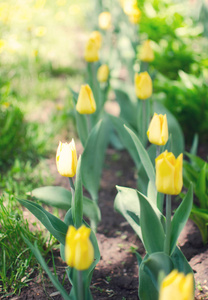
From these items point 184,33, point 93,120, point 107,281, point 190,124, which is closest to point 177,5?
point 184,33

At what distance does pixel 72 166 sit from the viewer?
114 centimetres

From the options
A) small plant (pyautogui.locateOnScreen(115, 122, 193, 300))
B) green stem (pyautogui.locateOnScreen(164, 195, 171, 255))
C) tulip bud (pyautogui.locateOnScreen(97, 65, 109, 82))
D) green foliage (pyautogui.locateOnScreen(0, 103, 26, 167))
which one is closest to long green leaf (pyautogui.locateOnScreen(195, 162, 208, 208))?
small plant (pyautogui.locateOnScreen(115, 122, 193, 300))

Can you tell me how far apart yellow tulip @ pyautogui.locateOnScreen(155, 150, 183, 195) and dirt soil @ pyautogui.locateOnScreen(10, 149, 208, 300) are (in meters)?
0.56

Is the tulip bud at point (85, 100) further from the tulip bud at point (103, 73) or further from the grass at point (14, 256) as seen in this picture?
the tulip bud at point (103, 73)

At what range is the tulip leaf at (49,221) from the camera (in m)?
1.19

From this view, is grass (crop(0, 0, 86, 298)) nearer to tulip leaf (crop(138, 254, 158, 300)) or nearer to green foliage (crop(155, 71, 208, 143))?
tulip leaf (crop(138, 254, 158, 300))

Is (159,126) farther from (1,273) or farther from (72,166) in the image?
(1,273)

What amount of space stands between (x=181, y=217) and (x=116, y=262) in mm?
541

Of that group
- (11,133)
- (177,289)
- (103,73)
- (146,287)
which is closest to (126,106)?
(103,73)

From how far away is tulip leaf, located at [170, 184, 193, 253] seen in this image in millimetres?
1147

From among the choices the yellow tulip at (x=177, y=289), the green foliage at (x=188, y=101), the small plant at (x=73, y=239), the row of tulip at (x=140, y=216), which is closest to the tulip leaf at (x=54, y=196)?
the row of tulip at (x=140, y=216)

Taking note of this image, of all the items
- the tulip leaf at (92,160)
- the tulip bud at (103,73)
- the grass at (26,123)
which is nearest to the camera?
the grass at (26,123)

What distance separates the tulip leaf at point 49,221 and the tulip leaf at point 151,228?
276 mm

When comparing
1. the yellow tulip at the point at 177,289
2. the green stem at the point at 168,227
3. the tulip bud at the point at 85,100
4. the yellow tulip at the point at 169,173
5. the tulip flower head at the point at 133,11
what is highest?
the tulip flower head at the point at 133,11
